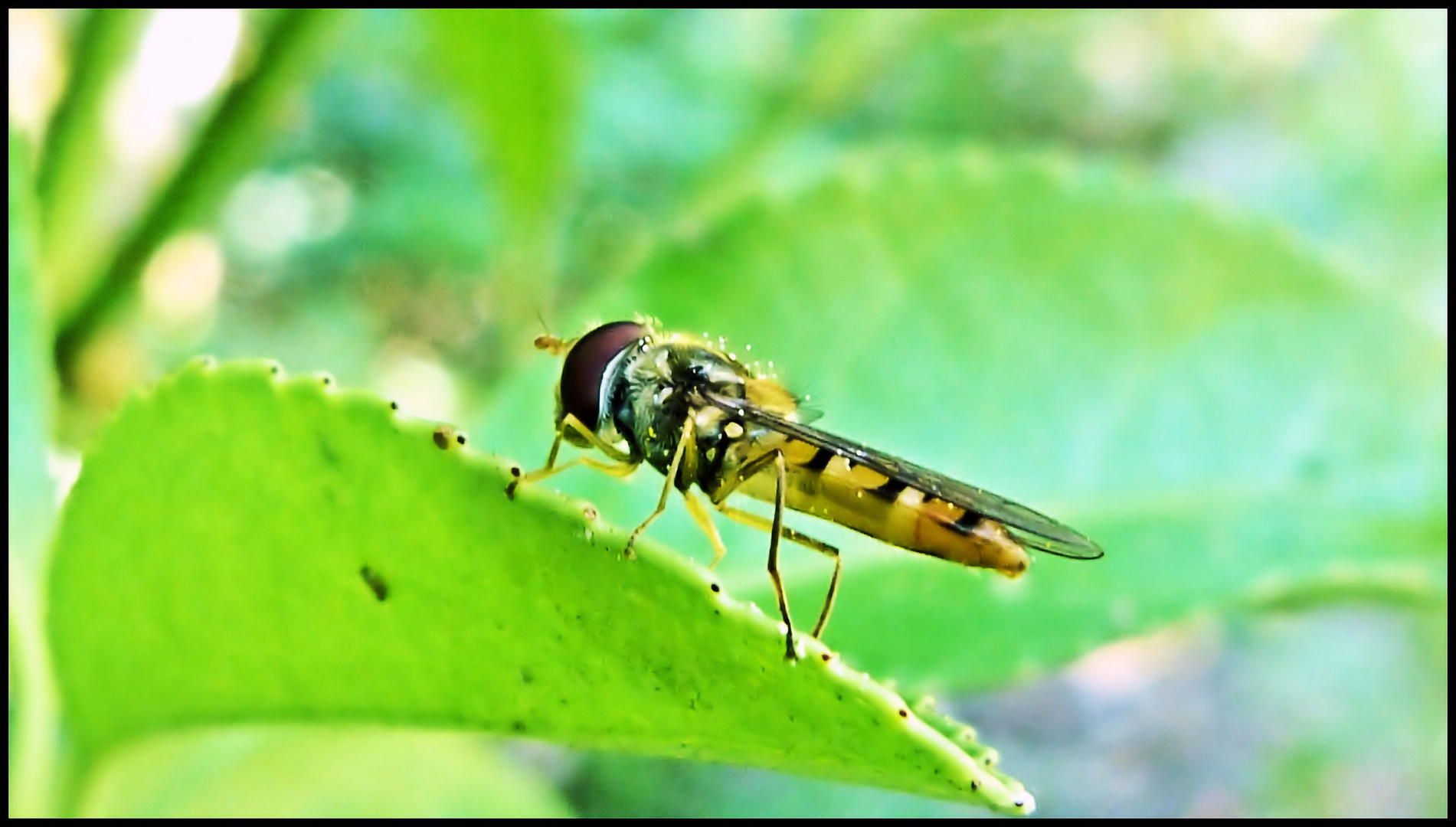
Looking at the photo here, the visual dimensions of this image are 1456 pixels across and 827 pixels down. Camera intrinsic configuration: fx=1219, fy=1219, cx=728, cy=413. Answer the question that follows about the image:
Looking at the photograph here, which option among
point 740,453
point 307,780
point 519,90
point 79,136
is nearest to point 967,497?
point 740,453

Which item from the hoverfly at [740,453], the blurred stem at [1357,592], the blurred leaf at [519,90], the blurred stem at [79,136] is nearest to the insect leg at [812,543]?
the hoverfly at [740,453]

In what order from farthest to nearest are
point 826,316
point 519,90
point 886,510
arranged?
point 519,90, point 826,316, point 886,510

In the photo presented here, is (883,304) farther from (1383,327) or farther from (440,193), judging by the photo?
(440,193)

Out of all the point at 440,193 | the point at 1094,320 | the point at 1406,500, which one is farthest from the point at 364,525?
the point at 440,193

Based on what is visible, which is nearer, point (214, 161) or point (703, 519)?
point (703, 519)

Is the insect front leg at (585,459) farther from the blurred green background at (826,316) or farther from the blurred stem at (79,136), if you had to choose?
the blurred stem at (79,136)

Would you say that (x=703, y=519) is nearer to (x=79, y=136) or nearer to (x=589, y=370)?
(x=589, y=370)
